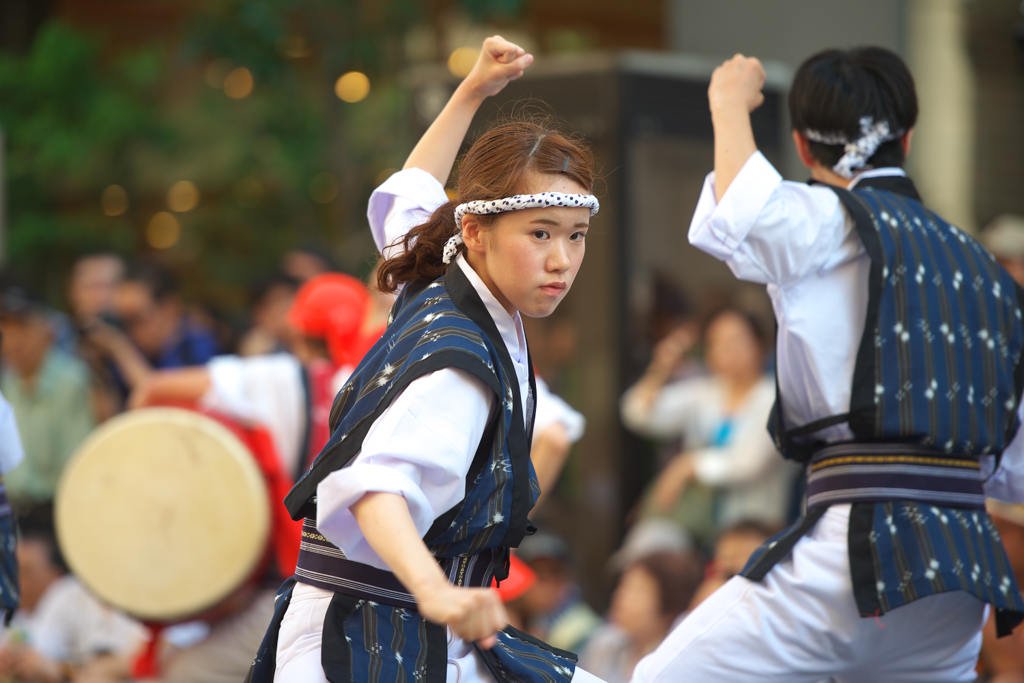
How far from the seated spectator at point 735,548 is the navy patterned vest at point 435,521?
6.53 ft

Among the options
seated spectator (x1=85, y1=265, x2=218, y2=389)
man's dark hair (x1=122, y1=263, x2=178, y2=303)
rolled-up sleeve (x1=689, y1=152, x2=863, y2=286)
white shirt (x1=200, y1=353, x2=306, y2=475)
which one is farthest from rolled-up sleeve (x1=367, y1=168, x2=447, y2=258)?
man's dark hair (x1=122, y1=263, x2=178, y2=303)

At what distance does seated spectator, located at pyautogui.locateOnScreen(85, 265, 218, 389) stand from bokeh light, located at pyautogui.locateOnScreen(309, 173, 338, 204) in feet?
9.41

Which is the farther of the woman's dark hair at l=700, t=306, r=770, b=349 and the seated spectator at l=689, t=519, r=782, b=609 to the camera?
the woman's dark hair at l=700, t=306, r=770, b=349

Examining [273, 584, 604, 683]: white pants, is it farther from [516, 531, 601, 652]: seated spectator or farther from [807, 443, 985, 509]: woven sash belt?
[516, 531, 601, 652]: seated spectator

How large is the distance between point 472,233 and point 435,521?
44 centimetres

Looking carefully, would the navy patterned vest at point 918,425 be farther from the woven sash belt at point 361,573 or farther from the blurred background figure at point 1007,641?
the blurred background figure at point 1007,641

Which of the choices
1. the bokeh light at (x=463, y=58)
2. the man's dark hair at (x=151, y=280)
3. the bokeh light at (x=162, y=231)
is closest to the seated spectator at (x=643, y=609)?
the man's dark hair at (x=151, y=280)

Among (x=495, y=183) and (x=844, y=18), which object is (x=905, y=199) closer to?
(x=495, y=183)

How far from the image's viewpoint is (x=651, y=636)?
381 cm

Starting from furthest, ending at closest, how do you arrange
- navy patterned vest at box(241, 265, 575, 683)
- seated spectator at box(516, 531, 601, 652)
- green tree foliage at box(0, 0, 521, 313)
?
1. green tree foliage at box(0, 0, 521, 313)
2. seated spectator at box(516, 531, 601, 652)
3. navy patterned vest at box(241, 265, 575, 683)

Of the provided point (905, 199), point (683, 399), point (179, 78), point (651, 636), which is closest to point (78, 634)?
point (651, 636)

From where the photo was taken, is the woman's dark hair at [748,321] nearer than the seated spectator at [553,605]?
No

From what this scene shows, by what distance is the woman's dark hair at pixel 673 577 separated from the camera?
383cm

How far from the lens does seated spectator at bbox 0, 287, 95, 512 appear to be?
5250mm
